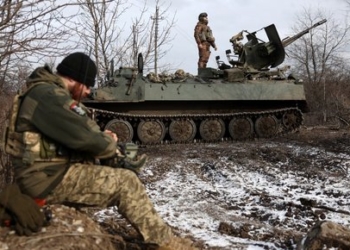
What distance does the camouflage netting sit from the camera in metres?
3.16

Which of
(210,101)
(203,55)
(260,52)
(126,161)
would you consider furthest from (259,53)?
(126,161)

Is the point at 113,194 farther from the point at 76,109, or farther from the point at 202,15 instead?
the point at 202,15

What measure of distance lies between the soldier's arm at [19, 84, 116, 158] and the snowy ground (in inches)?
75.6

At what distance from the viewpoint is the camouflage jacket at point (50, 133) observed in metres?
3.01

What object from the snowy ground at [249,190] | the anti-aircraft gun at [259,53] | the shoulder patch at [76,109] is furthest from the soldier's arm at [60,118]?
the anti-aircraft gun at [259,53]

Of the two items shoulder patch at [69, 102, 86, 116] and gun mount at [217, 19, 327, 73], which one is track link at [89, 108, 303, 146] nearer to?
gun mount at [217, 19, 327, 73]

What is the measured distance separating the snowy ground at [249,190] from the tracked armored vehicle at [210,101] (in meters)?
1.08

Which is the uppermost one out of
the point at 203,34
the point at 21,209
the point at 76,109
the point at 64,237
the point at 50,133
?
the point at 203,34

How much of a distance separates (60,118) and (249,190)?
14.9 ft

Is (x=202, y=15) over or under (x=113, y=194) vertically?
over

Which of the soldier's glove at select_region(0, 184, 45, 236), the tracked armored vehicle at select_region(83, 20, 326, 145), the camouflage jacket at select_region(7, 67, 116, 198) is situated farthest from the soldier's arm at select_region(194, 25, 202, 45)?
the soldier's glove at select_region(0, 184, 45, 236)

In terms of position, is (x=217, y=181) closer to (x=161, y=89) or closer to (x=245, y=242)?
(x=245, y=242)

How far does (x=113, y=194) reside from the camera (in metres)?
3.32

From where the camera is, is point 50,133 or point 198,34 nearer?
point 50,133
